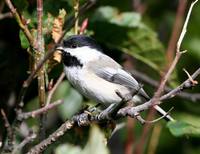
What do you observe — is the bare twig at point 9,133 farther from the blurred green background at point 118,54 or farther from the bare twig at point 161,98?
the blurred green background at point 118,54

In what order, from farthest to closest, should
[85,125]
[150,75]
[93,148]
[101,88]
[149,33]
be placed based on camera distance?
[150,75] → [149,33] → [101,88] → [85,125] → [93,148]

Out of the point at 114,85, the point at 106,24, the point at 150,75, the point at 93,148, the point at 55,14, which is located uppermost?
the point at 93,148

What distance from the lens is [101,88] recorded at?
2352 millimetres

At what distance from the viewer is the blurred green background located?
218cm

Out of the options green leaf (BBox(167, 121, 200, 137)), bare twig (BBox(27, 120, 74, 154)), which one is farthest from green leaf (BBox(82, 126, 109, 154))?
green leaf (BBox(167, 121, 200, 137))

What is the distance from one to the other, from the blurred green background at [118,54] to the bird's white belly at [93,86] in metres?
0.08

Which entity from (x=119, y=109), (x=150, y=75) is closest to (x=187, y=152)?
(x=150, y=75)

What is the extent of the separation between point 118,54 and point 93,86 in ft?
1.18

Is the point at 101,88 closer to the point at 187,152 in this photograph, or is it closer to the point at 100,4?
the point at 100,4

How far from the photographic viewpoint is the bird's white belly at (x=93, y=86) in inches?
91.0

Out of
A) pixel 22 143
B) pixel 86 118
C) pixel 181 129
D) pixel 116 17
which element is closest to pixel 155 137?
pixel 116 17

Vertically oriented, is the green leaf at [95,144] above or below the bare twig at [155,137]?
above

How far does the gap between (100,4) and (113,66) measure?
→ 0.38 meters

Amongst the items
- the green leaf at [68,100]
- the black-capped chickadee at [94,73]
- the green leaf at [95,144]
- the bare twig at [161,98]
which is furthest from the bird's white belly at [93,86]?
the green leaf at [95,144]
